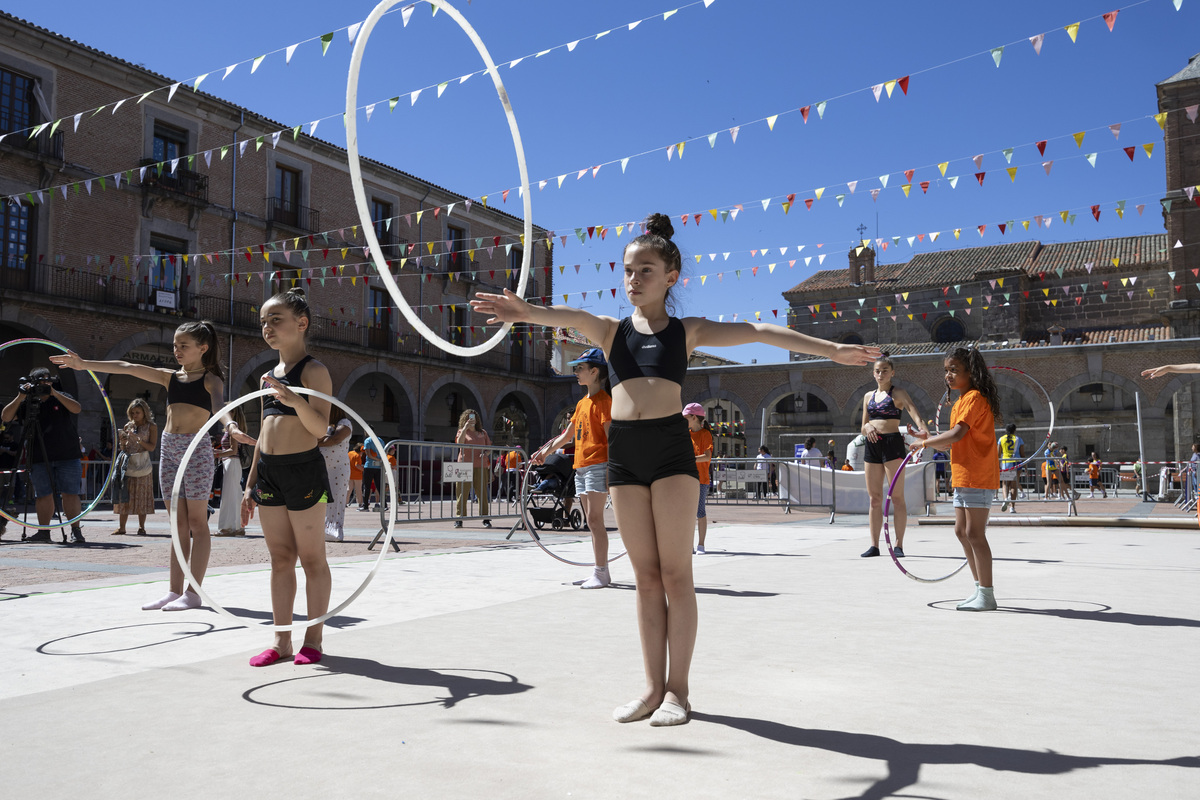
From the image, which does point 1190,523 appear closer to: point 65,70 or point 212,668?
point 212,668

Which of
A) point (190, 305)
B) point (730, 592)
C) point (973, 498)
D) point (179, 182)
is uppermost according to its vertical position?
point (179, 182)

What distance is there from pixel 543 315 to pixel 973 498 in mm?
3227

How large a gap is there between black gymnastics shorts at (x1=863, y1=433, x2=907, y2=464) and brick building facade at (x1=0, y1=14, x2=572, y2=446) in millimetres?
10372

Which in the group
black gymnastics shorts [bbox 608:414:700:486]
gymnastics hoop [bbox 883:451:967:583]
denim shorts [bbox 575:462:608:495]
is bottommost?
gymnastics hoop [bbox 883:451:967:583]

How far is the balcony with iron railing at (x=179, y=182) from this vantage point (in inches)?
947

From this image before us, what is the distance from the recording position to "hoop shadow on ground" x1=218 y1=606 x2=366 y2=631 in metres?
4.49

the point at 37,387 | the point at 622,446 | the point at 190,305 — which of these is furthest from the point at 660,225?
the point at 190,305

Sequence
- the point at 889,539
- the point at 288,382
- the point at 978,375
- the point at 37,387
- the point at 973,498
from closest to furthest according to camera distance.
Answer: the point at 288,382, the point at 973,498, the point at 978,375, the point at 889,539, the point at 37,387

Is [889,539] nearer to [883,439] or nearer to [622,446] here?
[883,439]

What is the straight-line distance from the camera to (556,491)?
487 inches

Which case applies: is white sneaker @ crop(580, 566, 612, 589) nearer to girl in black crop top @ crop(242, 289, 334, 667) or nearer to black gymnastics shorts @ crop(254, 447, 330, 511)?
girl in black crop top @ crop(242, 289, 334, 667)

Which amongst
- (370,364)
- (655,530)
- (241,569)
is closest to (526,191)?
(655,530)

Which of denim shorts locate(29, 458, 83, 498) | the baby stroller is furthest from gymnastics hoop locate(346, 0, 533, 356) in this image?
the baby stroller

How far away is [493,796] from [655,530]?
3.70ft
